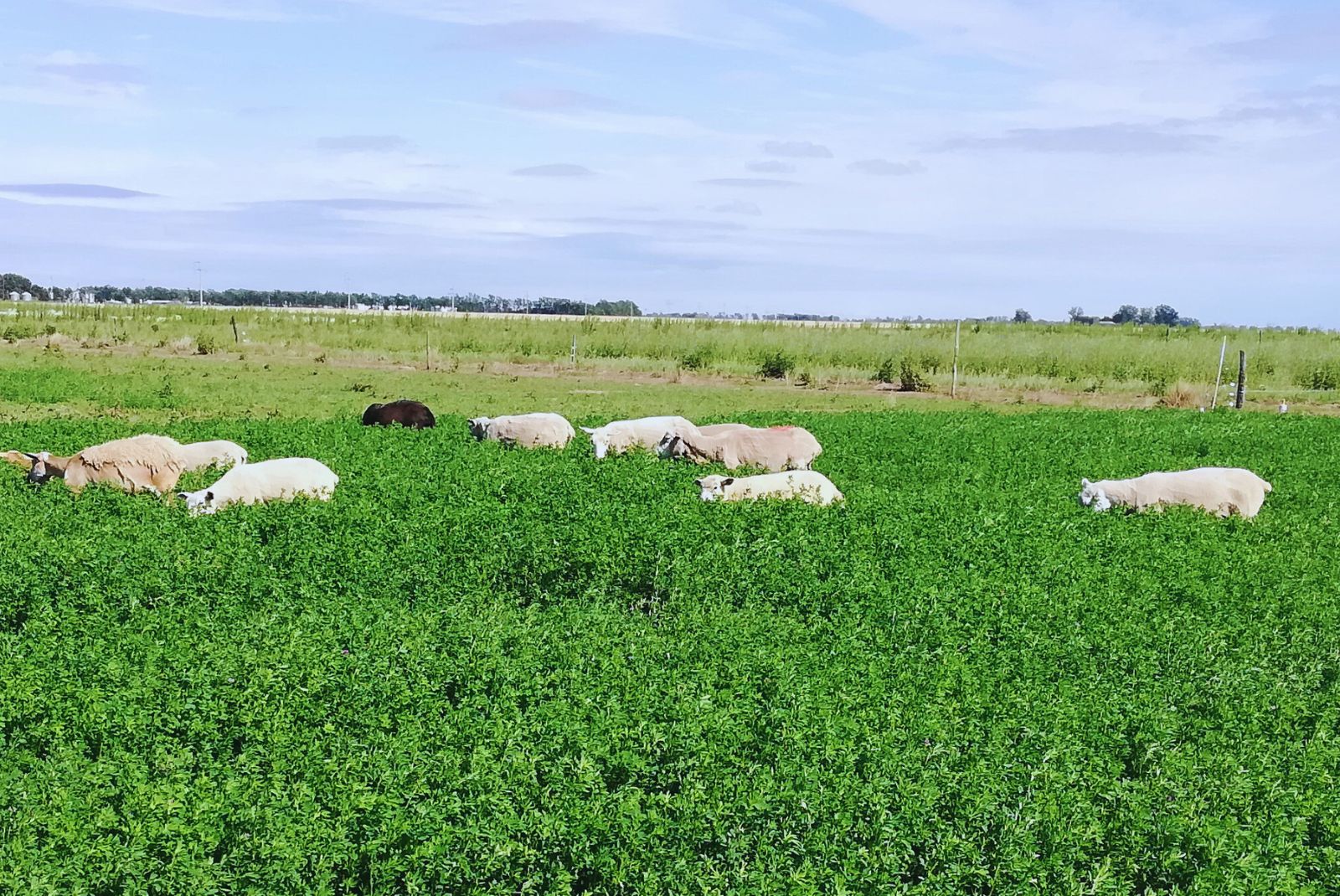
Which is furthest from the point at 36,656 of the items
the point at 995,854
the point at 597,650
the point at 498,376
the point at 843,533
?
the point at 498,376

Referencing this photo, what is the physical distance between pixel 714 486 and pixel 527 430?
5.83 meters

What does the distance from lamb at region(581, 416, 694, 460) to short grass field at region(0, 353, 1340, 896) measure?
13.9 ft

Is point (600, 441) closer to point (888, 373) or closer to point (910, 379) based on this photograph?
point (910, 379)

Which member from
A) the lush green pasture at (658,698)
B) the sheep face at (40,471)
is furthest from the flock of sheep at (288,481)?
the lush green pasture at (658,698)

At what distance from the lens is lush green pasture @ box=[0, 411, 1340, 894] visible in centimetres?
526

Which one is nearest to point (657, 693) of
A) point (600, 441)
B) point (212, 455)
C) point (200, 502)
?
point (200, 502)

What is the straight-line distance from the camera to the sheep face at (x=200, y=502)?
41.3 ft

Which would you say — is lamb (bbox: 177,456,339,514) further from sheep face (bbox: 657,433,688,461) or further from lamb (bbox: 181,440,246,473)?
sheep face (bbox: 657,433,688,461)

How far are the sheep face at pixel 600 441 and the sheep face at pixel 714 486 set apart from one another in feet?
9.42

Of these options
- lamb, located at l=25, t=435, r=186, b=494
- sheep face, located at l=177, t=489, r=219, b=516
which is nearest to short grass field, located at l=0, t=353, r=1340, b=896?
sheep face, located at l=177, t=489, r=219, b=516

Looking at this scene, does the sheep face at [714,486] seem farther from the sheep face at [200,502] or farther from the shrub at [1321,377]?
the shrub at [1321,377]

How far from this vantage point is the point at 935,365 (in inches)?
1560

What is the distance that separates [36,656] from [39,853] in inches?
120

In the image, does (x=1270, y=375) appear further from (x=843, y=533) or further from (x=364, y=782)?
(x=364, y=782)
